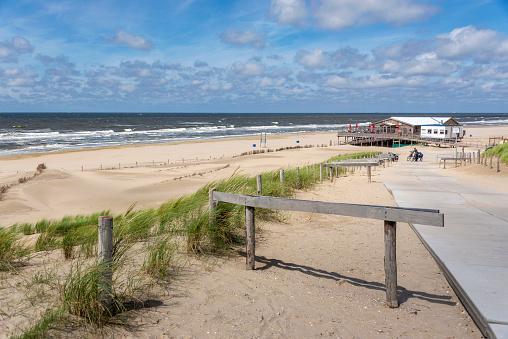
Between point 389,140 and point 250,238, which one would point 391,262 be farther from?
point 389,140

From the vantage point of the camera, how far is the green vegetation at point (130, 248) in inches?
153

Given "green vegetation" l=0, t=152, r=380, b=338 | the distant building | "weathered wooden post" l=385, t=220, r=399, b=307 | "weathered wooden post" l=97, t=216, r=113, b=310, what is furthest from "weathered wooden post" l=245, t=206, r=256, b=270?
the distant building

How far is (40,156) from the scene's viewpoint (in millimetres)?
38406

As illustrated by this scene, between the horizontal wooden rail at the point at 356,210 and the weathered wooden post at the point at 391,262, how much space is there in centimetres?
16

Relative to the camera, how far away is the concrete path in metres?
4.09

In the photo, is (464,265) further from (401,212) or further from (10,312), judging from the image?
(10,312)

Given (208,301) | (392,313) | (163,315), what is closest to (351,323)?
(392,313)

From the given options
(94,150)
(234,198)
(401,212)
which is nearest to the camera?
(401,212)

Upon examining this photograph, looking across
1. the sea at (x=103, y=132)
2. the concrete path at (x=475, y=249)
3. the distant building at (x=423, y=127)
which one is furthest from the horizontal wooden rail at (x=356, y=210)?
the distant building at (x=423, y=127)

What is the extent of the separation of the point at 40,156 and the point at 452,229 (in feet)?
133

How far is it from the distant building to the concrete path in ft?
174

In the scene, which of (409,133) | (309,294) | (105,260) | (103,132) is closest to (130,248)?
(105,260)

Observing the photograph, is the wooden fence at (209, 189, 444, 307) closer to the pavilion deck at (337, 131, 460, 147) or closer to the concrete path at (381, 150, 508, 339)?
the concrete path at (381, 150, 508, 339)

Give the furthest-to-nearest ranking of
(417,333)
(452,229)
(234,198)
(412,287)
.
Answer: (452,229) → (234,198) → (412,287) → (417,333)
